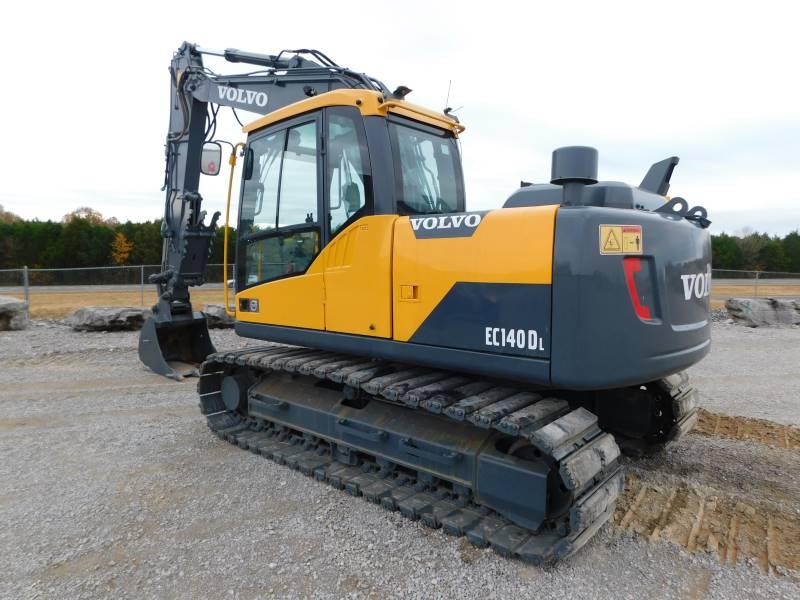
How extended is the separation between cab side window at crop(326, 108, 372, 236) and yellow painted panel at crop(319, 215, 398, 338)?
0.14 m

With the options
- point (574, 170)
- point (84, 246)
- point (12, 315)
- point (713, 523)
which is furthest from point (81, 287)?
point (84, 246)

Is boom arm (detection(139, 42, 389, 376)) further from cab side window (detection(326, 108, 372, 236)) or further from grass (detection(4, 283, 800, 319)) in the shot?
grass (detection(4, 283, 800, 319))

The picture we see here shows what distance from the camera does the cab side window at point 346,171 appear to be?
13.1 ft

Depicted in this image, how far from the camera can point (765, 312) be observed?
14039 millimetres

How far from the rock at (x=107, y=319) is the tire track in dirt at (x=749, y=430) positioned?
10.4 meters

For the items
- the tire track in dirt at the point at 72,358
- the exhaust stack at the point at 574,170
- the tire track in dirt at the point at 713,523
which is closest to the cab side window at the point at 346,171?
the exhaust stack at the point at 574,170

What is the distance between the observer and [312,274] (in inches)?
170

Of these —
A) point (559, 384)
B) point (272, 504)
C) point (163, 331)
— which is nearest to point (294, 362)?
point (272, 504)

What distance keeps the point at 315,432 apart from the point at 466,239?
211 cm

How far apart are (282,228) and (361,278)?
1.08m

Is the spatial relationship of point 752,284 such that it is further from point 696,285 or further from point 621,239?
point 621,239

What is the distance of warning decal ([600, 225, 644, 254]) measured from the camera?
2.99 m

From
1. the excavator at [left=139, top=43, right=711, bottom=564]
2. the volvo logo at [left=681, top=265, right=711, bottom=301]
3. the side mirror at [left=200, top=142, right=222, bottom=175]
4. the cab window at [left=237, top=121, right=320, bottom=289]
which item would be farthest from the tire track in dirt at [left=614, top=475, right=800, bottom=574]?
the side mirror at [left=200, top=142, right=222, bottom=175]

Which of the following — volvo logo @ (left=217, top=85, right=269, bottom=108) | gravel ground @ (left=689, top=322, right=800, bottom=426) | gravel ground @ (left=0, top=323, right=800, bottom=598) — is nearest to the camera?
gravel ground @ (left=0, top=323, right=800, bottom=598)
